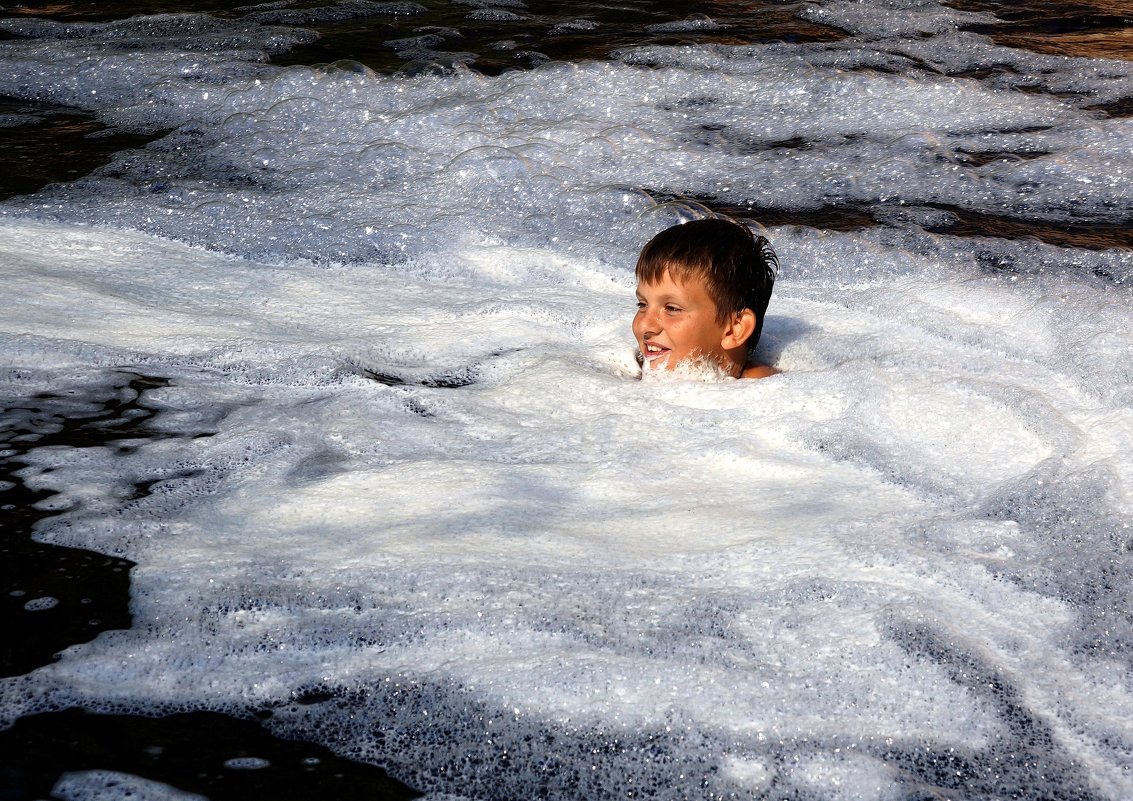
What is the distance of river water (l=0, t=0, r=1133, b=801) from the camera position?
1641 millimetres

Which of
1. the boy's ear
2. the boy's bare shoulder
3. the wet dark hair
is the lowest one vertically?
the boy's bare shoulder

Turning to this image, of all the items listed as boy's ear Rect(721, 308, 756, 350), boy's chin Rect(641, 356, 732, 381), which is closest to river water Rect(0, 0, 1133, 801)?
boy's chin Rect(641, 356, 732, 381)

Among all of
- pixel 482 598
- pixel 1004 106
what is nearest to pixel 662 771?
pixel 482 598

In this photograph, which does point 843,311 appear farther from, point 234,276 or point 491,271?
point 234,276

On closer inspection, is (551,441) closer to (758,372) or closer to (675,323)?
(675,323)

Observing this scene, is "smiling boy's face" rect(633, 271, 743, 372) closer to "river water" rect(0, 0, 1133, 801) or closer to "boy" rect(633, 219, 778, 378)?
"boy" rect(633, 219, 778, 378)

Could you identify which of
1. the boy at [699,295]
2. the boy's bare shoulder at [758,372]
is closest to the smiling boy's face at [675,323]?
the boy at [699,295]

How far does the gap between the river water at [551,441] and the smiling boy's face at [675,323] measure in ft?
0.48

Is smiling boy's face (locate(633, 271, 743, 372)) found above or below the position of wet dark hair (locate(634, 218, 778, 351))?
below

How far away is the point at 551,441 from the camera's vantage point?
2.62 m

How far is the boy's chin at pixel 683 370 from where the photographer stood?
10.0ft

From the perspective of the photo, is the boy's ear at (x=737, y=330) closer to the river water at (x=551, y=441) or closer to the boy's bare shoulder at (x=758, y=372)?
the boy's bare shoulder at (x=758, y=372)

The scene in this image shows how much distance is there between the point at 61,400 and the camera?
2598 mm

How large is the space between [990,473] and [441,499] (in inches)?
44.7
